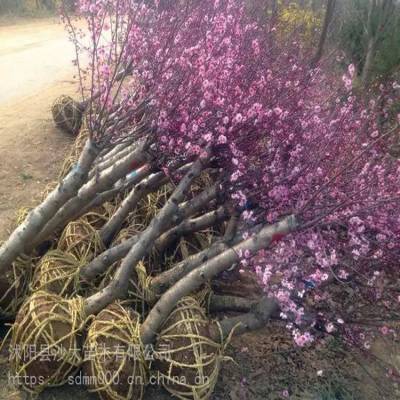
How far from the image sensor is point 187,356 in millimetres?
4227

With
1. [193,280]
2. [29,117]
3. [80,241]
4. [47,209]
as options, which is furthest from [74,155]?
[193,280]

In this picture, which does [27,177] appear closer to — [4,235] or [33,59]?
[4,235]

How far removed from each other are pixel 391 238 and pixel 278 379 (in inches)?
75.1

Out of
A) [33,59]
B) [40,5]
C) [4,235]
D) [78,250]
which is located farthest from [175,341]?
[40,5]

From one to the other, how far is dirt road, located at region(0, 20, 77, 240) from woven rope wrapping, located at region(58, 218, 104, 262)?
1255 millimetres

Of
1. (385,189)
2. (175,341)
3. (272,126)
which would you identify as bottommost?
(175,341)

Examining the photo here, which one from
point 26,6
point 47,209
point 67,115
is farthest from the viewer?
point 26,6

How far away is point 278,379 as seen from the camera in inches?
193

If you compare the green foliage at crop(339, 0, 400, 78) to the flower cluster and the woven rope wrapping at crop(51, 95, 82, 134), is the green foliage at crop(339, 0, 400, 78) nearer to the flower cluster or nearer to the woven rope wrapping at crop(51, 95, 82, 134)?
the woven rope wrapping at crop(51, 95, 82, 134)

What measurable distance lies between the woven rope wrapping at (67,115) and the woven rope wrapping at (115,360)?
20.5 ft

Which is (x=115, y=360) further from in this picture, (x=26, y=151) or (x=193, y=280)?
(x=26, y=151)

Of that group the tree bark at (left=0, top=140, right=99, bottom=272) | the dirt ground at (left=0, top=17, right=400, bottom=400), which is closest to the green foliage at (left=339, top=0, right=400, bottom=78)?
the dirt ground at (left=0, top=17, right=400, bottom=400)

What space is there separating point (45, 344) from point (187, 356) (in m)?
1.29

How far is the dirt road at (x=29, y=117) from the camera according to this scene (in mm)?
7590
